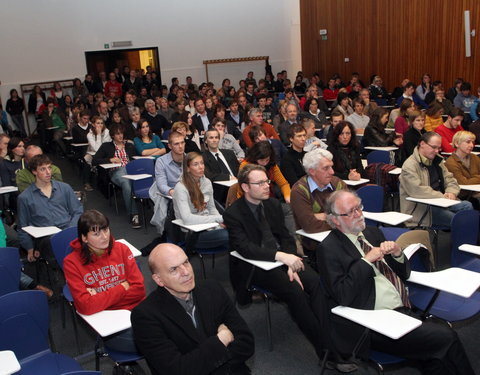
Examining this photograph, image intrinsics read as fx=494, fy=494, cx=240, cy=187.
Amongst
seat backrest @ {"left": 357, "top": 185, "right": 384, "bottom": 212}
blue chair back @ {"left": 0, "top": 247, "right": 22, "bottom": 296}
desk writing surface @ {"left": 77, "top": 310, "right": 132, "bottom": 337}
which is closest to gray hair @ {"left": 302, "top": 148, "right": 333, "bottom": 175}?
seat backrest @ {"left": 357, "top": 185, "right": 384, "bottom": 212}

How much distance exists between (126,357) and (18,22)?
40.0 ft

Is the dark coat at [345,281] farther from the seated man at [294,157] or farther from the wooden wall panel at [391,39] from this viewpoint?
the wooden wall panel at [391,39]

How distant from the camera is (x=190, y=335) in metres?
2.29

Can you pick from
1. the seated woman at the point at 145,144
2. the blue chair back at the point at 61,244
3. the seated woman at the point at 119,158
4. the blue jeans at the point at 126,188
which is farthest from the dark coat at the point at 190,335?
the seated woman at the point at 145,144

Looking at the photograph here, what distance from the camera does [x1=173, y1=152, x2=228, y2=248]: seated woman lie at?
402 cm

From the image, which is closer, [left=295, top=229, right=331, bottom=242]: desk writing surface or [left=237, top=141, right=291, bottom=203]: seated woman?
[left=295, top=229, right=331, bottom=242]: desk writing surface

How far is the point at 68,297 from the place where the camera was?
3115 mm

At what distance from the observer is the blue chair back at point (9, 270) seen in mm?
3234

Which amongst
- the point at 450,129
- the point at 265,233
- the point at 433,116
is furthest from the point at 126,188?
the point at 433,116

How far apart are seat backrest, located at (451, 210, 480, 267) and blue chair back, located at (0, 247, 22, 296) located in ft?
9.86

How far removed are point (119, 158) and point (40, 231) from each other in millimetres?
2721

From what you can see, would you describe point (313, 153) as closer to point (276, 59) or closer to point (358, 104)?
point (358, 104)

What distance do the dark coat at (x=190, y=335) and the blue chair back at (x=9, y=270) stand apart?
1430 mm

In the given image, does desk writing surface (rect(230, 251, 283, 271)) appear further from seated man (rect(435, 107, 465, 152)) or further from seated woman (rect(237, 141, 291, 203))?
seated man (rect(435, 107, 465, 152))
